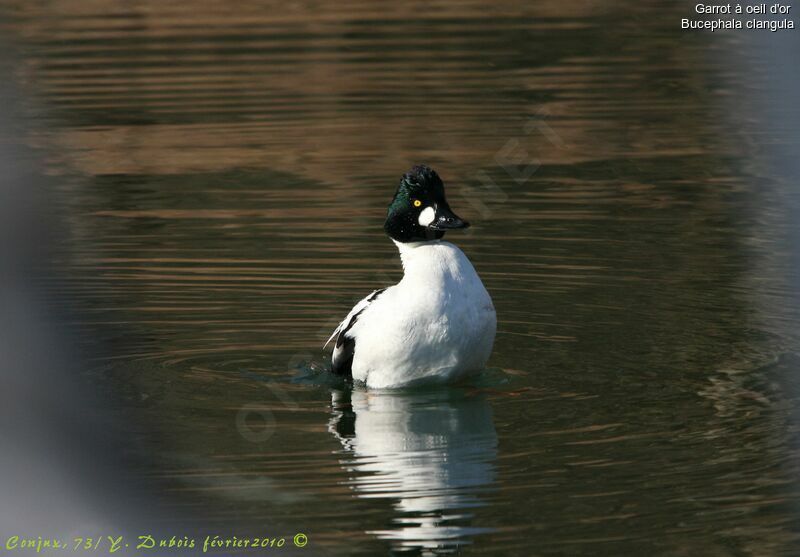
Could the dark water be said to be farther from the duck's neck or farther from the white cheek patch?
the white cheek patch

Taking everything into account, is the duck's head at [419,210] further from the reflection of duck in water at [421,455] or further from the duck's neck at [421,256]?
the reflection of duck in water at [421,455]

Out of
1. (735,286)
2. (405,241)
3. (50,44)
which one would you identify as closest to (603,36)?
(50,44)

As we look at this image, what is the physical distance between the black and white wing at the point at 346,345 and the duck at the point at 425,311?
12 cm

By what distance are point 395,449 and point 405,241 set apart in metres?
1.44

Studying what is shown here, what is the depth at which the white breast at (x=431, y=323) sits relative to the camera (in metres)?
8.74

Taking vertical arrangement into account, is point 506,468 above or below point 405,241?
below

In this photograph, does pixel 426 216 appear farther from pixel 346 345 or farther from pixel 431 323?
pixel 346 345

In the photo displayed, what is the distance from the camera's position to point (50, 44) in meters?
24.0

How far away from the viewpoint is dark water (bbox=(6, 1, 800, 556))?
7371 millimetres

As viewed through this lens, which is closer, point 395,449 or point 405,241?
point 395,449

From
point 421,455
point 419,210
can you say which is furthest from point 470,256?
point 421,455

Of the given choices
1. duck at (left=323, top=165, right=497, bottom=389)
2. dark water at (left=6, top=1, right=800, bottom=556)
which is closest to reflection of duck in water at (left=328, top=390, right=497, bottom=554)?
dark water at (left=6, top=1, right=800, bottom=556)

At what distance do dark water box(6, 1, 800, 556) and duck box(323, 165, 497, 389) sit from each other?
0.19 meters

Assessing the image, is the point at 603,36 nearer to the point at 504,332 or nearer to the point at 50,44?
the point at 50,44
